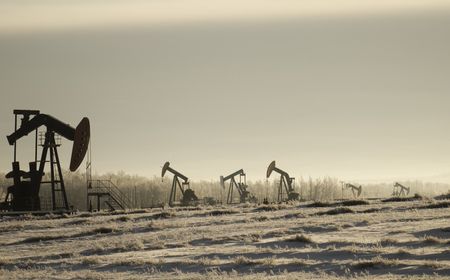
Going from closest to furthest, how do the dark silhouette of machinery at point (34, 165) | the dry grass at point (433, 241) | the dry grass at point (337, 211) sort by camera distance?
the dry grass at point (433, 241), the dry grass at point (337, 211), the dark silhouette of machinery at point (34, 165)

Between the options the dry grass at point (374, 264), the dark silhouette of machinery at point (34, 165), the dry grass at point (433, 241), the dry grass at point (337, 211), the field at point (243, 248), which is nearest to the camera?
the dry grass at point (374, 264)

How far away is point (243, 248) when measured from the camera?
21.4m

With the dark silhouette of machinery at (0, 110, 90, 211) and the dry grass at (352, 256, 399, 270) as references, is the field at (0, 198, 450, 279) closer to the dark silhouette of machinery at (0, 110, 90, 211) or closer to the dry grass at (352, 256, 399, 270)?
the dry grass at (352, 256, 399, 270)

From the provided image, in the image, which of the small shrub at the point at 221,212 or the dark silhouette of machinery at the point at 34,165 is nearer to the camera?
the small shrub at the point at 221,212

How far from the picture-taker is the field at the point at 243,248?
16.5m

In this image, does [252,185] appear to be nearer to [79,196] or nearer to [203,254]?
[79,196]

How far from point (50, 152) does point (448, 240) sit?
29253mm

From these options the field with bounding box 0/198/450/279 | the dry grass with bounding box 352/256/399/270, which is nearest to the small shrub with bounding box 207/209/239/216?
the field with bounding box 0/198/450/279

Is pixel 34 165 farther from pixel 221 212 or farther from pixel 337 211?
pixel 337 211

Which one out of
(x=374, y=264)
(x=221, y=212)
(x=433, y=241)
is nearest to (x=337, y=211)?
(x=221, y=212)

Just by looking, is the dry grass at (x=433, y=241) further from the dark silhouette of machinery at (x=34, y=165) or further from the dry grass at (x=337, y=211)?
the dark silhouette of machinery at (x=34, y=165)

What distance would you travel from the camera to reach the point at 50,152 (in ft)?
149

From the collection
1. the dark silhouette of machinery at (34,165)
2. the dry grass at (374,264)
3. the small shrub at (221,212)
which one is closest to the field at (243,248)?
the dry grass at (374,264)

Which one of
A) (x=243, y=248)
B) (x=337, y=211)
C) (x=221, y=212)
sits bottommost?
(x=243, y=248)
